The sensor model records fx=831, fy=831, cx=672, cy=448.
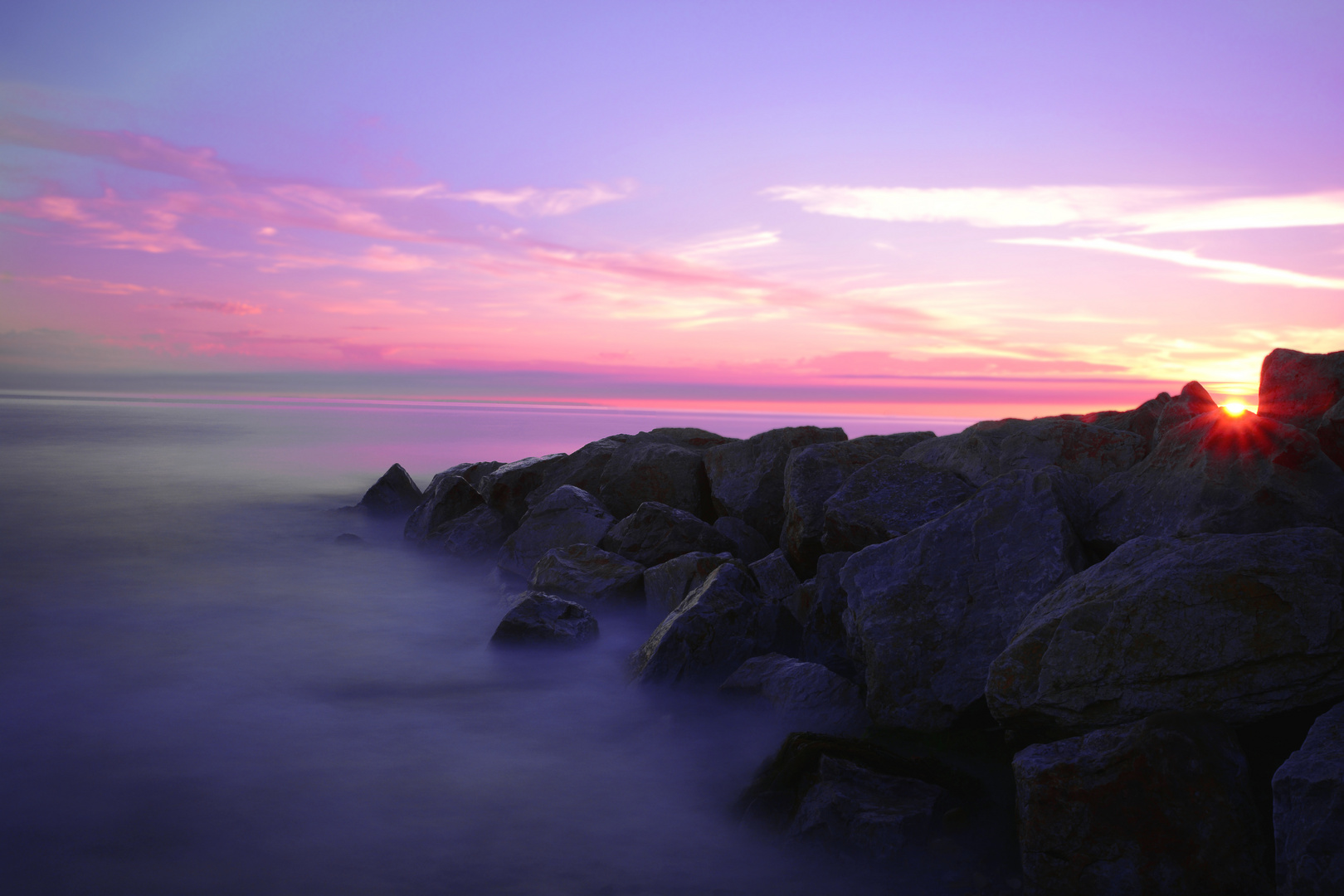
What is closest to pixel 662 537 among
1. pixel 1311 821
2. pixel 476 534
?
pixel 476 534

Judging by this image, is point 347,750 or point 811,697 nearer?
point 811,697

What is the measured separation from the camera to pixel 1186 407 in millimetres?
8672

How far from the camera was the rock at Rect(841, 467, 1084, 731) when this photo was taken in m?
5.36

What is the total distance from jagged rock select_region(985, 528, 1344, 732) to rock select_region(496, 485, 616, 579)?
688 cm

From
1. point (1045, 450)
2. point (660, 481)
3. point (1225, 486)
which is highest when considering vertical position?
point (1045, 450)

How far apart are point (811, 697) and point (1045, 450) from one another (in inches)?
157

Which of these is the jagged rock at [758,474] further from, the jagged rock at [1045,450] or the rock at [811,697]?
the rock at [811,697]

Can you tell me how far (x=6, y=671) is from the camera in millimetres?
7867

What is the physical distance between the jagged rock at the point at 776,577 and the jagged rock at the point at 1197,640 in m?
3.65

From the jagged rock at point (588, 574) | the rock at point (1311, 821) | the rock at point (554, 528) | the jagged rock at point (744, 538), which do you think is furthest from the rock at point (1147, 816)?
the rock at point (554, 528)

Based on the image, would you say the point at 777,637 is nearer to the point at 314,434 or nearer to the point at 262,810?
the point at 262,810

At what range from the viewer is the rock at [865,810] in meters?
4.32

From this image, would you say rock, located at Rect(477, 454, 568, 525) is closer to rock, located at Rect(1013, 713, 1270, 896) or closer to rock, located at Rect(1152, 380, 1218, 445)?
rock, located at Rect(1152, 380, 1218, 445)

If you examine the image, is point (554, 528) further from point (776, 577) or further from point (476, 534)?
point (776, 577)
